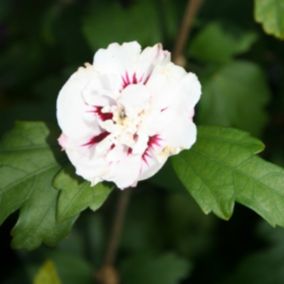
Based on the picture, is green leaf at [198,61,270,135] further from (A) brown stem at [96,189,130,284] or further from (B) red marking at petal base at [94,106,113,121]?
(B) red marking at petal base at [94,106,113,121]

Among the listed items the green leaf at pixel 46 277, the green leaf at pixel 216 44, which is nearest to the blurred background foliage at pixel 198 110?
the green leaf at pixel 216 44

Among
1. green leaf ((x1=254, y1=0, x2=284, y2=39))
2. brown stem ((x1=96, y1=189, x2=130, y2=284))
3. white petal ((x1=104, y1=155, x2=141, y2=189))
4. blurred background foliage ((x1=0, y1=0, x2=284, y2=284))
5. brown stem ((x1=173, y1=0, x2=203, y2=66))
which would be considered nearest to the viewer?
white petal ((x1=104, y1=155, x2=141, y2=189))

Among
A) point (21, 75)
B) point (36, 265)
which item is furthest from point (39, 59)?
point (36, 265)

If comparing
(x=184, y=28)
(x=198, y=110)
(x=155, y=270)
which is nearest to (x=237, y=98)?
(x=198, y=110)

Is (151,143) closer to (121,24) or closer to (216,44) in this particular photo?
(216,44)

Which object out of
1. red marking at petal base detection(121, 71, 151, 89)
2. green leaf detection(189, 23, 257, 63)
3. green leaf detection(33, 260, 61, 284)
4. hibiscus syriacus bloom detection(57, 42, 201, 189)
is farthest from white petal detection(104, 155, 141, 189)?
green leaf detection(189, 23, 257, 63)

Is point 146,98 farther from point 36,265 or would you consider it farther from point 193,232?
point 193,232
